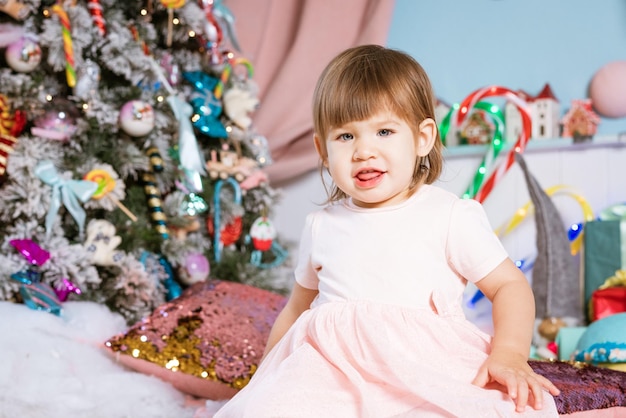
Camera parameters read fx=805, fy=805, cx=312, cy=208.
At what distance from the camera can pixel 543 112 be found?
265 centimetres

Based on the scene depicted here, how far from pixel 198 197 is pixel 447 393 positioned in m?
1.56

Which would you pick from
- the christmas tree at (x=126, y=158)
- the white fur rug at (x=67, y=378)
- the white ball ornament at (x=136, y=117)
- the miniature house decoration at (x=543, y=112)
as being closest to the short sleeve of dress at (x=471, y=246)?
the white fur rug at (x=67, y=378)

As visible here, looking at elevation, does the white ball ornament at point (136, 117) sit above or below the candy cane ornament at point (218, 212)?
above

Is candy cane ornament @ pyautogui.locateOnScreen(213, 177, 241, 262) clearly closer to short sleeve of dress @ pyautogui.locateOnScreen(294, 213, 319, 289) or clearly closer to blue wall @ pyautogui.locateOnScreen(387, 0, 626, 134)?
blue wall @ pyautogui.locateOnScreen(387, 0, 626, 134)

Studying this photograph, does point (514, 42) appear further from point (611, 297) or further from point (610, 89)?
point (611, 297)

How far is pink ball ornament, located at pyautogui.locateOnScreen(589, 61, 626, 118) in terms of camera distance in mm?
2531

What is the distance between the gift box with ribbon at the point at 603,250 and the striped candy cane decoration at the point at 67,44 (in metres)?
1.60

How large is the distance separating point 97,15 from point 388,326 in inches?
58.4

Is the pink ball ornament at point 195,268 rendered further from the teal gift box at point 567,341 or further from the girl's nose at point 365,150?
the girl's nose at point 365,150

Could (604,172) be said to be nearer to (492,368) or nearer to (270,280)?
(270,280)

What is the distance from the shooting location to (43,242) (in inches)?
83.4

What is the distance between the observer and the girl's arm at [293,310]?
141 cm

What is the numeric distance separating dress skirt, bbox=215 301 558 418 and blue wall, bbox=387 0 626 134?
1700mm

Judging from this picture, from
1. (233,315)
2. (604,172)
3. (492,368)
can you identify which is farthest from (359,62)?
(604,172)
